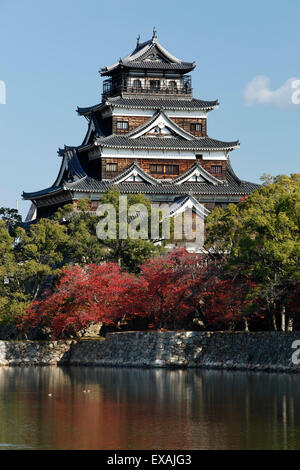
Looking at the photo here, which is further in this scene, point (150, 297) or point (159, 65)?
point (159, 65)

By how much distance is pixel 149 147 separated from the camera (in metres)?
54.9

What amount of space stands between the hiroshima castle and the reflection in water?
1856cm

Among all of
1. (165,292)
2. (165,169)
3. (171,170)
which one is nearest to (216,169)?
(171,170)

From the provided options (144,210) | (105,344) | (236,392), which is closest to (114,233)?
(144,210)

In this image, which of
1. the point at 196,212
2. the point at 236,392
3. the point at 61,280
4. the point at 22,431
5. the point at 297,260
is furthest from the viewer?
the point at 196,212

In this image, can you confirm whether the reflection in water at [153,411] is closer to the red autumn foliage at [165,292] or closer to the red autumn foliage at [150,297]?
the red autumn foliage at [150,297]

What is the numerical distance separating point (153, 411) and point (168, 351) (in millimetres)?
14392

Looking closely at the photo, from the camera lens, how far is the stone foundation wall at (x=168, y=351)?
35375 millimetres

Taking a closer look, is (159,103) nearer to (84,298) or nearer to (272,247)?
(84,298)

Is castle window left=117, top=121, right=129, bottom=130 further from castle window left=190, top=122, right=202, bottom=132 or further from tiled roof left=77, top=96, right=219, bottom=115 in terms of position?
castle window left=190, top=122, right=202, bottom=132

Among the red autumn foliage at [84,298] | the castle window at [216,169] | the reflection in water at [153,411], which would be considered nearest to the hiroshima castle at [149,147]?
the castle window at [216,169]
